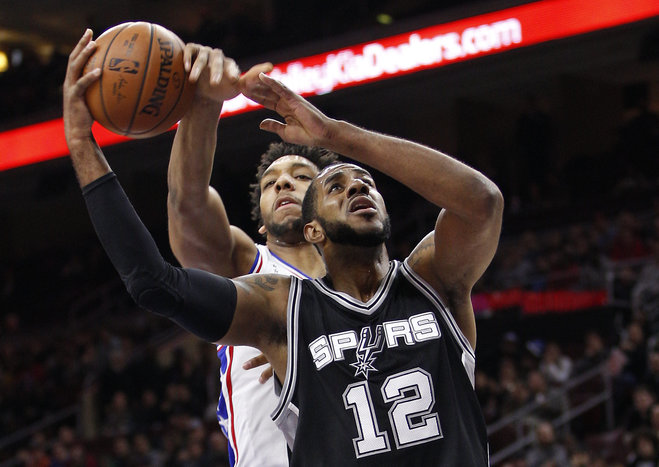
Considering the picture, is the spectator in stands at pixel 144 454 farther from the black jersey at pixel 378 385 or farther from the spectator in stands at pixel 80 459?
the black jersey at pixel 378 385

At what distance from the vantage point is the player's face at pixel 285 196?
3855mm

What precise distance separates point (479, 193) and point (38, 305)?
15552mm

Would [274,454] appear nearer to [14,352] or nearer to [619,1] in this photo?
[619,1]

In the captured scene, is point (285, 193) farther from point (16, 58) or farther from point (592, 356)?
point (16, 58)

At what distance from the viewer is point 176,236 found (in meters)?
3.65

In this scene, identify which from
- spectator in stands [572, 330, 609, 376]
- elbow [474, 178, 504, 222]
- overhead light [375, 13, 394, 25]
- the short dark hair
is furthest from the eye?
overhead light [375, 13, 394, 25]

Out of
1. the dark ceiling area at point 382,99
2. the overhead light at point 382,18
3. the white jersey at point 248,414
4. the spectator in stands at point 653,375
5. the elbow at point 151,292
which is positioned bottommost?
the spectator in stands at point 653,375

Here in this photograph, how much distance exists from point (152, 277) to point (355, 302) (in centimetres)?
68

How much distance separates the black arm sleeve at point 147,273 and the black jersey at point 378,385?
0.29 m

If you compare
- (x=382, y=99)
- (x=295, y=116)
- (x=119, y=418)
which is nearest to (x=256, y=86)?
(x=295, y=116)

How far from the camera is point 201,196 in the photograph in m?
3.55

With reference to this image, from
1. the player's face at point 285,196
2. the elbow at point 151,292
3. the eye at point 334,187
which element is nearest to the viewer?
the elbow at point 151,292

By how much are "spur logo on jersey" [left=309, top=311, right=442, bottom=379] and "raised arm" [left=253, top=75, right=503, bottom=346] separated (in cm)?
19

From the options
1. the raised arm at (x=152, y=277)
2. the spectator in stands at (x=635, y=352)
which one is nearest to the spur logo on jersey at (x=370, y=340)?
the raised arm at (x=152, y=277)
